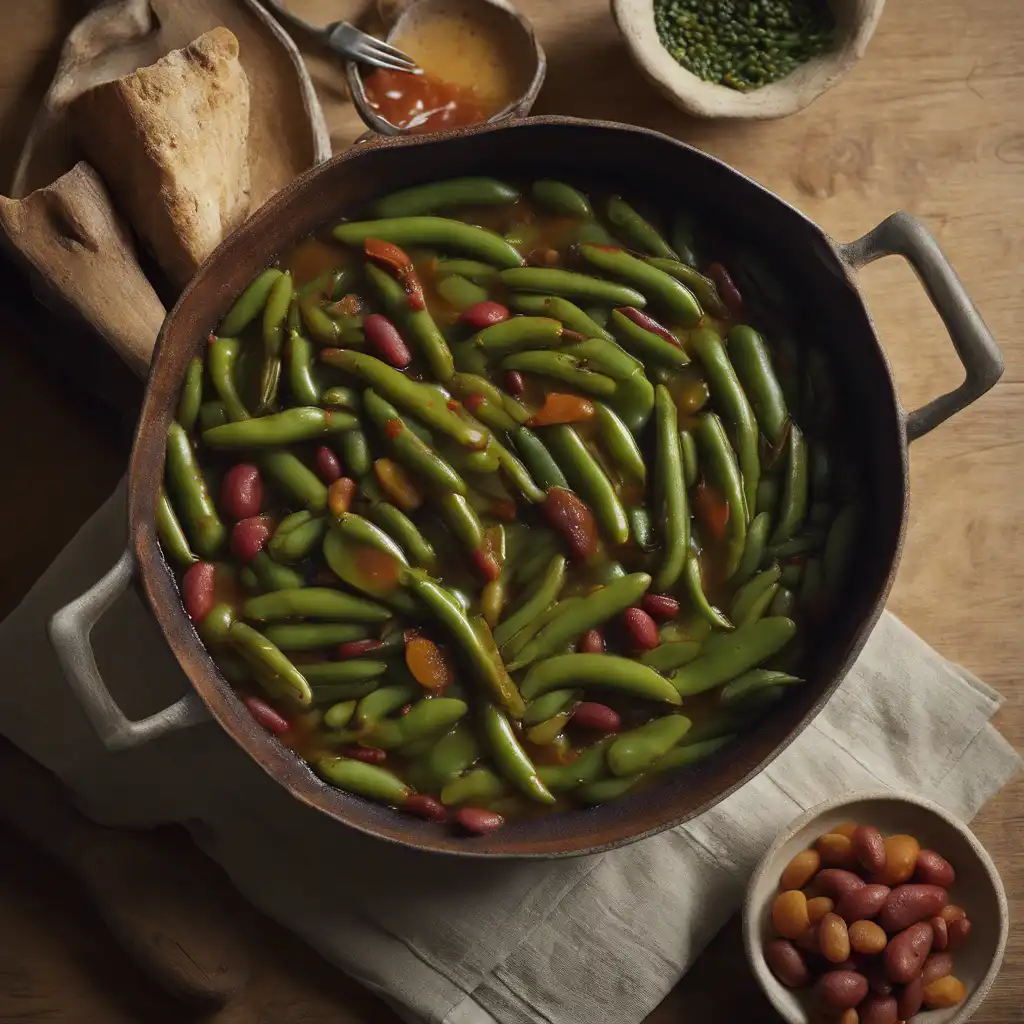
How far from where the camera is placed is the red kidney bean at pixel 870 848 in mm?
2658

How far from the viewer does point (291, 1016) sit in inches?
115

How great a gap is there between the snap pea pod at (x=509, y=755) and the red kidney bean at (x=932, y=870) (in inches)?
35.9

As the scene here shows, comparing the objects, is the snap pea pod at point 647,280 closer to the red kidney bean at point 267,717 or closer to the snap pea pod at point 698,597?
the snap pea pod at point 698,597

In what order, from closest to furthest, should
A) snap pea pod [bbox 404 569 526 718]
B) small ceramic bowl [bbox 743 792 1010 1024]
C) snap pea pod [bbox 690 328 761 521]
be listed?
snap pea pod [bbox 404 569 526 718] → snap pea pod [bbox 690 328 761 521] → small ceramic bowl [bbox 743 792 1010 1024]

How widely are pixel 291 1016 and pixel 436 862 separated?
0.56 m

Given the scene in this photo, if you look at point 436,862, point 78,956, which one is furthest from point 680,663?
point 78,956

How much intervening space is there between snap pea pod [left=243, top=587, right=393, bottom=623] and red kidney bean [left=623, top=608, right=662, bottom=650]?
53cm

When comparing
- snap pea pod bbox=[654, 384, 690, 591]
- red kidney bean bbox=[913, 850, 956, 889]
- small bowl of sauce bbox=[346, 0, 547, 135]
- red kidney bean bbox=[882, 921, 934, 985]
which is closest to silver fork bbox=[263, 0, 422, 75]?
small bowl of sauce bbox=[346, 0, 547, 135]

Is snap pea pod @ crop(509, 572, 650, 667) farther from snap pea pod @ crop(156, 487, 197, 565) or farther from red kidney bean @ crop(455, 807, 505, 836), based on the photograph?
snap pea pod @ crop(156, 487, 197, 565)

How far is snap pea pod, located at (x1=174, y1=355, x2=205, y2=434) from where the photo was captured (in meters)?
2.56

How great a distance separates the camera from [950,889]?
2.80 meters

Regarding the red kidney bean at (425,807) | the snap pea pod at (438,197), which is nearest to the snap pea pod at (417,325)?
Result: the snap pea pod at (438,197)

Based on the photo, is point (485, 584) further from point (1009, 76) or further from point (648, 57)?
point (1009, 76)

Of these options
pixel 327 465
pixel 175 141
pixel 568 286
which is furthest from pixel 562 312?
pixel 175 141
